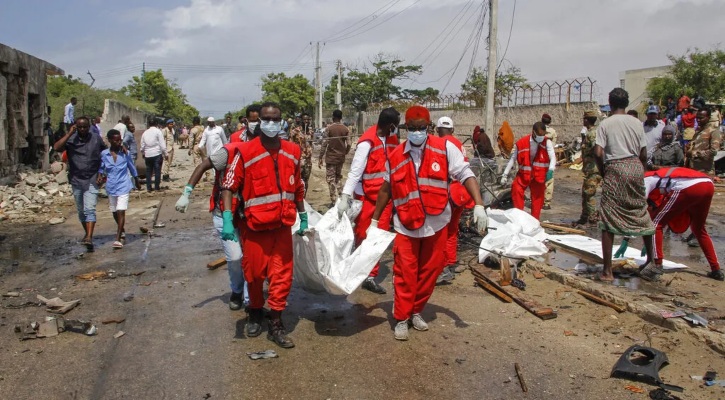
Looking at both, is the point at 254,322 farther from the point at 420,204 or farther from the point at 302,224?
the point at 420,204

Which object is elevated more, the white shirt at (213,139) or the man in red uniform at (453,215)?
the white shirt at (213,139)

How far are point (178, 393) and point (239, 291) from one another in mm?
1712

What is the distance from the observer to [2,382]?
3896mm

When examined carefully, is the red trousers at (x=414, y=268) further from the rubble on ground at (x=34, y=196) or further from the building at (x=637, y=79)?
the building at (x=637, y=79)

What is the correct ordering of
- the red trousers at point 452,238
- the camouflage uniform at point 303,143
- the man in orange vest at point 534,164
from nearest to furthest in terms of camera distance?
the red trousers at point 452,238, the man in orange vest at point 534,164, the camouflage uniform at point 303,143

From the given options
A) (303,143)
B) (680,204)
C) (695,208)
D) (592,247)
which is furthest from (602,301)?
(303,143)

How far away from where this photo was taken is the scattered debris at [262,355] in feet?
14.0

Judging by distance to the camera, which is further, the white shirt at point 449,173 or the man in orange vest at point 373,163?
the man in orange vest at point 373,163

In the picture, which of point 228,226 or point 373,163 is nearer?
point 228,226

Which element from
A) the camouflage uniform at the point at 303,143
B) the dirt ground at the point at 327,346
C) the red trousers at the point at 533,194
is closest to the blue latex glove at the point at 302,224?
the dirt ground at the point at 327,346

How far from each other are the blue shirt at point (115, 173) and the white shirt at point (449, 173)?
5052 millimetres

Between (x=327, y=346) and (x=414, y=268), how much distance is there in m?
0.94

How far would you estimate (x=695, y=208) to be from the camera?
19.8 feet

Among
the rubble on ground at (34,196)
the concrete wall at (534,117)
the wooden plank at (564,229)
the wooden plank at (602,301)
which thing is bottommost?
the wooden plank at (602,301)
